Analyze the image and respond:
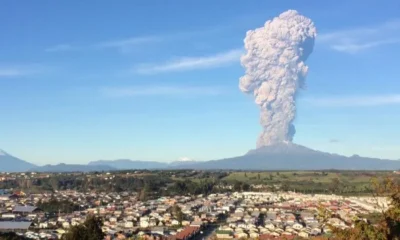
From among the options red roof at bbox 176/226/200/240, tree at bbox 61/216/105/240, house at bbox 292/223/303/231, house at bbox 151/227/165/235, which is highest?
tree at bbox 61/216/105/240

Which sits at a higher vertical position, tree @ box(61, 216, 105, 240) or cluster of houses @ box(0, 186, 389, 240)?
tree @ box(61, 216, 105, 240)

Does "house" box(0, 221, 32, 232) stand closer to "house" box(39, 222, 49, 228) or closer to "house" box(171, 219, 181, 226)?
"house" box(39, 222, 49, 228)

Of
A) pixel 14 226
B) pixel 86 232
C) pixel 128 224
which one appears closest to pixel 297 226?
pixel 128 224

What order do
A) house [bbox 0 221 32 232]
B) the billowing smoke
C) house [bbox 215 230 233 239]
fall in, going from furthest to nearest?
1. the billowing smoke
2. house [bbox 0 221 32 232]
3. house [bbox 215 230 233 239]

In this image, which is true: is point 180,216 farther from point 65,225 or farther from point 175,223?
point 65,225

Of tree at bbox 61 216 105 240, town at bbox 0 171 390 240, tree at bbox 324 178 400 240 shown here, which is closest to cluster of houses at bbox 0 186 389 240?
town at bbox 0 171 390 240

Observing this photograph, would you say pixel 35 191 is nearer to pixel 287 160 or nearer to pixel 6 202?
pixel 6 202

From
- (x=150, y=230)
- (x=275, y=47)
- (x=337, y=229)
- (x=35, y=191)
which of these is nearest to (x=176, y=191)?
(x=35, y=191)
